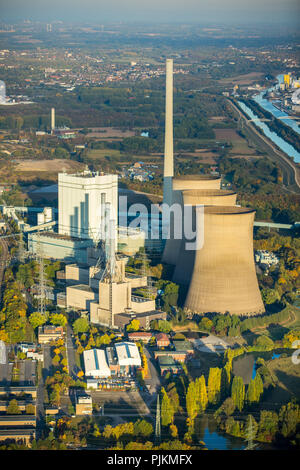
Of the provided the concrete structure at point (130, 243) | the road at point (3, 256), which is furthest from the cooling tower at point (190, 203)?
the road at point (3, 256)

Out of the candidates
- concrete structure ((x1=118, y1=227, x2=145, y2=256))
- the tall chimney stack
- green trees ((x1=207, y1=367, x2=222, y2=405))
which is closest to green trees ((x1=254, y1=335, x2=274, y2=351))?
green trees ((x1=207, y1=367, x2=222, y2=405))

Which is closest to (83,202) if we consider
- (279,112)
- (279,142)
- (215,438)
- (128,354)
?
(128,354)

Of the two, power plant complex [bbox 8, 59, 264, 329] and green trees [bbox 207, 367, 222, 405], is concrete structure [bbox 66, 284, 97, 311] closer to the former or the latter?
power plant complex [bbox 8, 59, 264, 329]

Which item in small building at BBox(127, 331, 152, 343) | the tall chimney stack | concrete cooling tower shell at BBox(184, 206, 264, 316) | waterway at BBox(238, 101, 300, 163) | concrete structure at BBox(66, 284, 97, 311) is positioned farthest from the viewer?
waterway at BBox(238, 101, 300, 163)

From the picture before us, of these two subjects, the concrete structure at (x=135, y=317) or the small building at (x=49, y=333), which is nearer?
the small building at (x=49, y=333)

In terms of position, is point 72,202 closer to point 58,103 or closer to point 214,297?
point 214,297

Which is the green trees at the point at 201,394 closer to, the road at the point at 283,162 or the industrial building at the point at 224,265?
the industrial building at the point at 224,265
